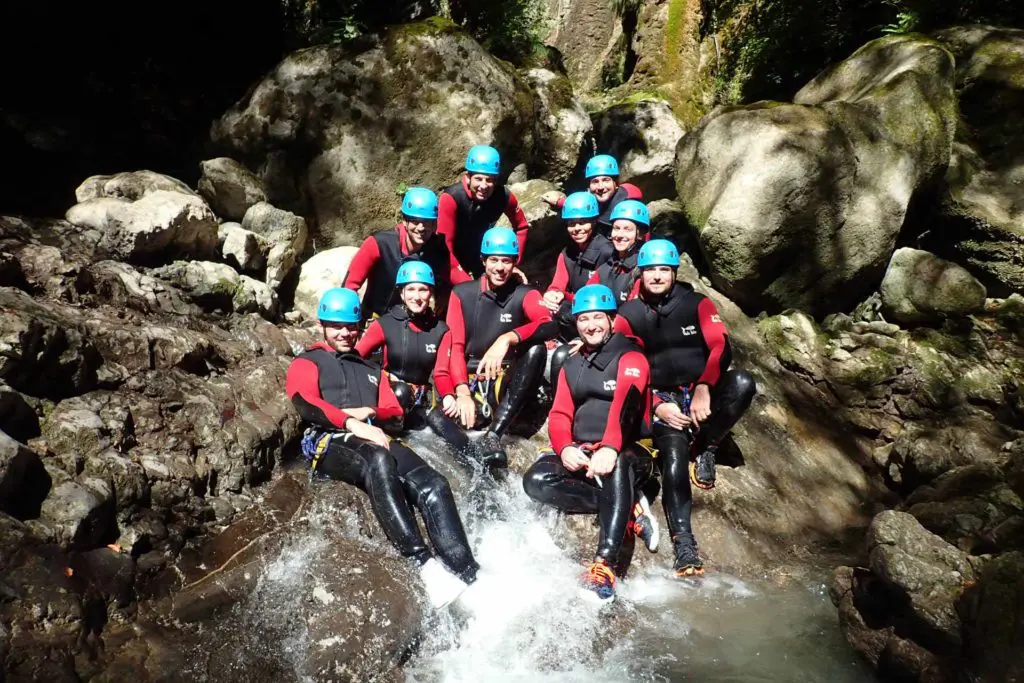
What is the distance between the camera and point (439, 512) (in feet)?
15.9

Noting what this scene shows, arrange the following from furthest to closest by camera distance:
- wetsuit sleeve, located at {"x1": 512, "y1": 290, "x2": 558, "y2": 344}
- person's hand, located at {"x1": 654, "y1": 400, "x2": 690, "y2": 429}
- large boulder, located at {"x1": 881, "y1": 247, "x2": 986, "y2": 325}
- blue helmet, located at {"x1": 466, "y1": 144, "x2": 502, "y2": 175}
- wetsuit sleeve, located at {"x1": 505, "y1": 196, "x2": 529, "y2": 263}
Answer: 1. large boulder, located at {"x1": 881, "y1": 247, "x2": 986, "y2": 325}
2. wetsuit sleeve, located at {"x1": 505, "y1": 196, "x2": 529, "y2": 263}
3. blue helmet, located at {"x1": 466, "y1": 144, "x2": 502, "y2": 175}
4. wetsuit sleeve, located at {"x1": 512, "y1": 290, "x2": 558, "y2": 344}
5. person's hand, located at {"x1": 654, "y1": 400, "x2": 690, "y2": 429}

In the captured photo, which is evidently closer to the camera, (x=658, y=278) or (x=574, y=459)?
(x=574, y=459)

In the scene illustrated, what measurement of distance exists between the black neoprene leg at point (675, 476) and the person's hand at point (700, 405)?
188 mm

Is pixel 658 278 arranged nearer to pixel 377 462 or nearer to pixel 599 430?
pixel 599 430

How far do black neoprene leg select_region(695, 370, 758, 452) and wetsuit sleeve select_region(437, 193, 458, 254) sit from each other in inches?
114

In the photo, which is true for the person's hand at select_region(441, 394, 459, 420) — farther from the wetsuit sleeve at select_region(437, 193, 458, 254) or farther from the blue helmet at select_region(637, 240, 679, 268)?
the blue helmet at select_region(637, 240, 679, 268)

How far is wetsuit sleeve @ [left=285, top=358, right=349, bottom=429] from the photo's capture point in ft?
16.8

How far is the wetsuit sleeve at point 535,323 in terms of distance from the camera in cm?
627

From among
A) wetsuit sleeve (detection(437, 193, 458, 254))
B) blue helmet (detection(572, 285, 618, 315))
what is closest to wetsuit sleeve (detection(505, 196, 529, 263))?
wetsuit sleeve (detection(437, 193, 458, 254))

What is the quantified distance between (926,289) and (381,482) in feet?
24.8

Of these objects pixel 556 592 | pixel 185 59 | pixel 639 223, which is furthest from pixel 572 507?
pixel 185 59

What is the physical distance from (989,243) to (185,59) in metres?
11.5

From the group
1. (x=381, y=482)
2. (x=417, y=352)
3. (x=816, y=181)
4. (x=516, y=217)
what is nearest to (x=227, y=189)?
(x=516, y=217)

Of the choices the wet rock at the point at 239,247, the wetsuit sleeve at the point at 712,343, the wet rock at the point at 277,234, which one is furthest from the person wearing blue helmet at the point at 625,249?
the wet rock at the point at 239,247
